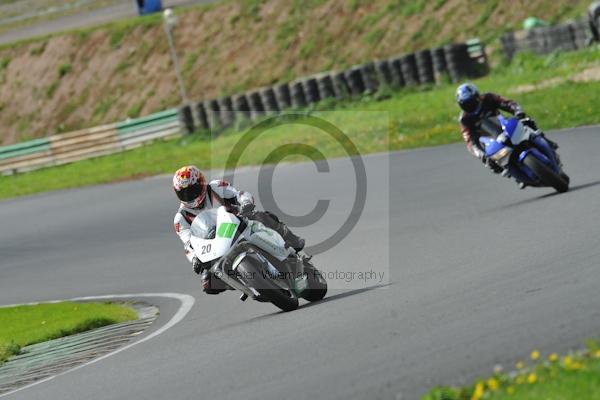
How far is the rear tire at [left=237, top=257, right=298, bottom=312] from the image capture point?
10406mm

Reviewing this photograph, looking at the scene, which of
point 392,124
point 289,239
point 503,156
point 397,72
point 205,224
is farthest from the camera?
point 397,72

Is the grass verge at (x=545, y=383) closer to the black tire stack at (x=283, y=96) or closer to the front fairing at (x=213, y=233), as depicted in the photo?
the front fairing at (x=213, y=233)

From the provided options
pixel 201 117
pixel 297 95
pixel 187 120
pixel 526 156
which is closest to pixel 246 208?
pixel 526 156

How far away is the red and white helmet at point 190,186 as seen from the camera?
35.7 ft

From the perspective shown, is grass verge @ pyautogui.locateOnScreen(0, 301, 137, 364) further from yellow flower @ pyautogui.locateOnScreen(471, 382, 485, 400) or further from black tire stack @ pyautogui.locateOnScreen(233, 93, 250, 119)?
black tire stack @ pyautogui.locateOnScreen(233, 93, 250, 119)

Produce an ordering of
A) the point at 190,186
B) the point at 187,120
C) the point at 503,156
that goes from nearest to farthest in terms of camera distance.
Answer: the point at 190,186 → the point at 503,156 → the point at 187,120

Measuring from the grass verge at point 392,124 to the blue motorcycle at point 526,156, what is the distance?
7399 millimetres

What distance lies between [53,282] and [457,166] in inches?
264

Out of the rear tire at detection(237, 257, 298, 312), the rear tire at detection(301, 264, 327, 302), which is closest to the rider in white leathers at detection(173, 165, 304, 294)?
the rear tire at detection(301, 264, 327, 302)

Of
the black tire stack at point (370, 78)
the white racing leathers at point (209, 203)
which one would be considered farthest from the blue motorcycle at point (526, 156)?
the black tire stack at point (370, 78)

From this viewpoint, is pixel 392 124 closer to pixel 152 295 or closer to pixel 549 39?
pixel 549 39

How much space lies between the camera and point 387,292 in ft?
35.0

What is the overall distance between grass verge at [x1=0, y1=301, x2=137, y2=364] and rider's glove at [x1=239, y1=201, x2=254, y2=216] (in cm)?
283

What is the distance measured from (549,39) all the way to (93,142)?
1483 centimetres
